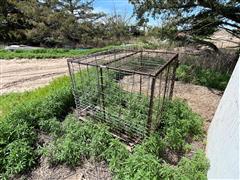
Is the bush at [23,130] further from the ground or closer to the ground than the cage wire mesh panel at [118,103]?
closer to the ground

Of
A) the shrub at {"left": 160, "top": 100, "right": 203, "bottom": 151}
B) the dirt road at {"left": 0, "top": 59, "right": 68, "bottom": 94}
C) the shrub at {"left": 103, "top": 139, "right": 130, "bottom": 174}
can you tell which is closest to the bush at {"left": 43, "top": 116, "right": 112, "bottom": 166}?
the shrub at {"left": 103, "top": 139, "right": 130, "bottom": 174}

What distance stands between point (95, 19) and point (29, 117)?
46.1 feet

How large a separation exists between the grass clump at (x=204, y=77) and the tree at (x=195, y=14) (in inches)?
61.4

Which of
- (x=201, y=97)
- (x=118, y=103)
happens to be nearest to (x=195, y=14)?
(x=201, y=97)

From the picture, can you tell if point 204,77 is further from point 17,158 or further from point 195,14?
point 17,158

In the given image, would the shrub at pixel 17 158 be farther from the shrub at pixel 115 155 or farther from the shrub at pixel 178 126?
the shrub at pixel 178 126

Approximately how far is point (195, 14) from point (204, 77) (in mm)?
2252

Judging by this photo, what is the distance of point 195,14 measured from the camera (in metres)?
6.04

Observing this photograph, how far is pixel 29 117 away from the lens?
281 cm

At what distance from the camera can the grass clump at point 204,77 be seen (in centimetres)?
468

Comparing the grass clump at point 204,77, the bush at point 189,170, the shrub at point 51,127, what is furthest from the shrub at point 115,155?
the grass clump at point 204,77

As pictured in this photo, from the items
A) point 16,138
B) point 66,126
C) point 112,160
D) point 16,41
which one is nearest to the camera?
point 112,160

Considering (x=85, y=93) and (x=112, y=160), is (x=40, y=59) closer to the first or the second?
(x=85, y=93)

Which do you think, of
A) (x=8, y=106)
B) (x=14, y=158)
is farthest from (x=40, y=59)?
(x=14, y=158)
